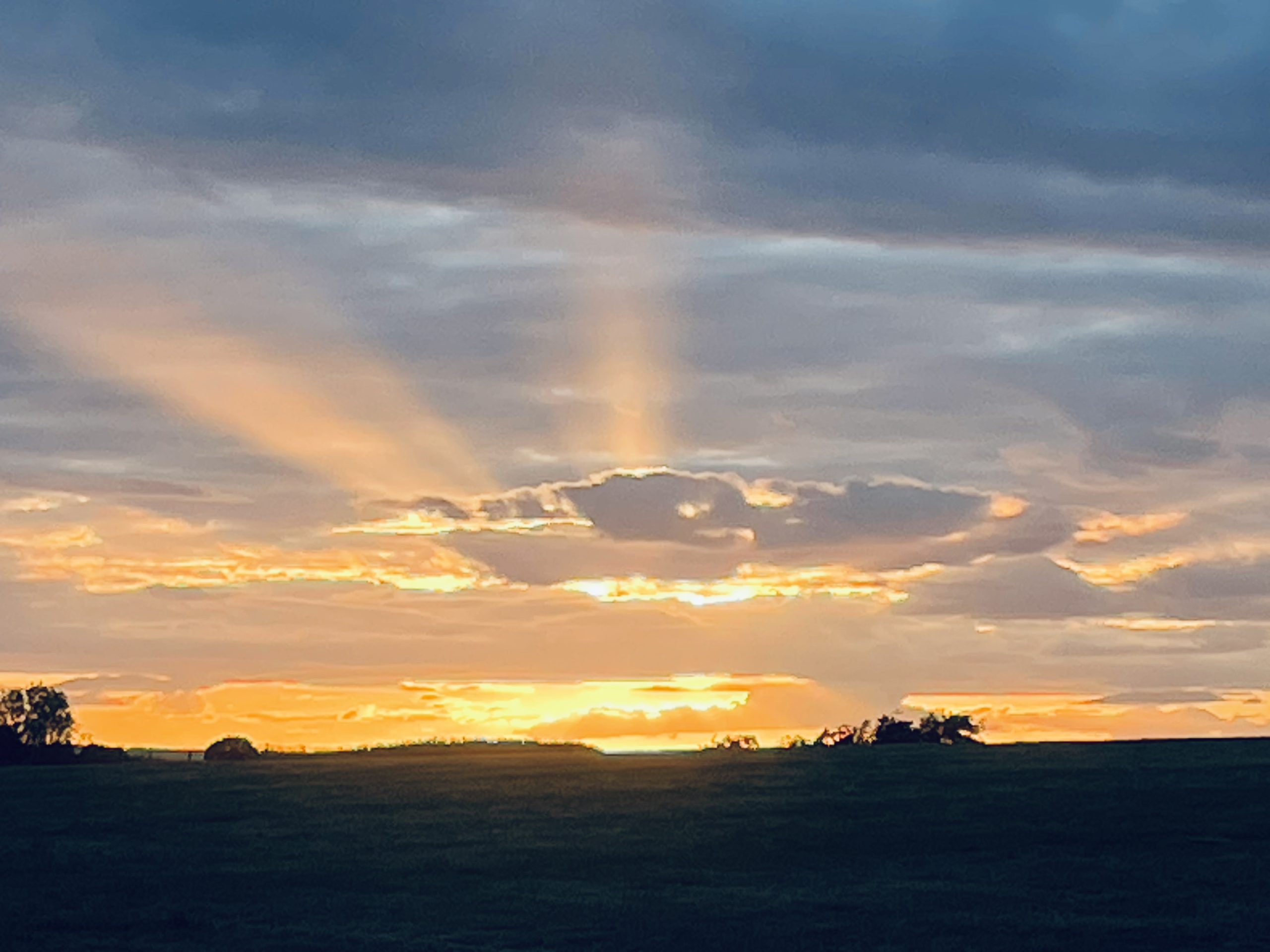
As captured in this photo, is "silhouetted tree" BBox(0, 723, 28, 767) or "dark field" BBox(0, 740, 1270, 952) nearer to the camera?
"dark field" BBox(0, 740, 1270, 952)

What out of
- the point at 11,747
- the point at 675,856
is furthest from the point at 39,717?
the point at 675,856

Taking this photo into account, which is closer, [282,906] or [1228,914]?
[1228,914]

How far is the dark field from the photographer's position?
49938 mm

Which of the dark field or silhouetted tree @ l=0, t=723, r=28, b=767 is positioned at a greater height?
silhouetted tree @ l=0, t=723, r=28, b=767

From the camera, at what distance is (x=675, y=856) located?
66375mm

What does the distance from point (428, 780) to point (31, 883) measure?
1547 inches

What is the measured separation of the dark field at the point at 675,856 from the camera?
49.9 m

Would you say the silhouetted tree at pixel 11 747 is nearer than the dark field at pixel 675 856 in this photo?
No

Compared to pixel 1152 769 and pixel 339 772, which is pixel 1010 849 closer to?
pixel 1152 769

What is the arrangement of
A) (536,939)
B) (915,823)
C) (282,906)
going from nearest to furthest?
(536,939), (282,906), (915,823)

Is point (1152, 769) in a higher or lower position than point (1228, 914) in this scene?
higher

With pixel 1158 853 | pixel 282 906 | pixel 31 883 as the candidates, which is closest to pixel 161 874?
pixel 31 883

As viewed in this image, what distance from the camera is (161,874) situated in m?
66.8

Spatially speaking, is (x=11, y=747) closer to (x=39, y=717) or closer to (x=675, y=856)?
(x=39, y=717)
